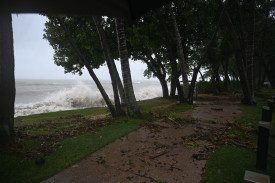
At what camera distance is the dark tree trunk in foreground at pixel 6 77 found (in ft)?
13.8

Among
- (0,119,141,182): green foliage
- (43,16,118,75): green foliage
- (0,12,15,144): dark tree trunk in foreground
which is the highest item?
(43,16,118,75): green foliage

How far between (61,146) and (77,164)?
1.29m

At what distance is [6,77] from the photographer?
4285 mm

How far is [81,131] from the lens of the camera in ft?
21.4

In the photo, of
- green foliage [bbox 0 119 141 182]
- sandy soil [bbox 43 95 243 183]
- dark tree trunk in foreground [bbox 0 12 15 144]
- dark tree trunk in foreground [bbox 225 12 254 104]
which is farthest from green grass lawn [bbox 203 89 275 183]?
dark tree trunk in foreground [bbox 225 12 254 104]

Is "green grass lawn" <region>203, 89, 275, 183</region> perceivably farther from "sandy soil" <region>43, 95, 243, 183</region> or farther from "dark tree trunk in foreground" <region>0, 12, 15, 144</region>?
"dark tree trunk in foreground" <region>0, 12, 15, 144</region>

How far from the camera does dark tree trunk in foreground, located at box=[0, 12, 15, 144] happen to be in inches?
166

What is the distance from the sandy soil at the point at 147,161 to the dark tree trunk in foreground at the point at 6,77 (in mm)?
2087

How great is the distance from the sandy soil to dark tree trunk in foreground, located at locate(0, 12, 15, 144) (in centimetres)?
209

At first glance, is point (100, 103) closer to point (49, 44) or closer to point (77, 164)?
point (49, 44)

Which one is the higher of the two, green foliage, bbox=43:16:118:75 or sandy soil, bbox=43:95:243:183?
green foliage, bbox=43:16:118:75

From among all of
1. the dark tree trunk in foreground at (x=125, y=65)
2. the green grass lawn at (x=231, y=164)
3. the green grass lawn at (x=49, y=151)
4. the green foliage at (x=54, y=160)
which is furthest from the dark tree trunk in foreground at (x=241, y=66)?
the green foliage at (x=54, y=160)

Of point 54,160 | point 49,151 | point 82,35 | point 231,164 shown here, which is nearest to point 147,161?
point 231,164

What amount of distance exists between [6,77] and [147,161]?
12.9ft
